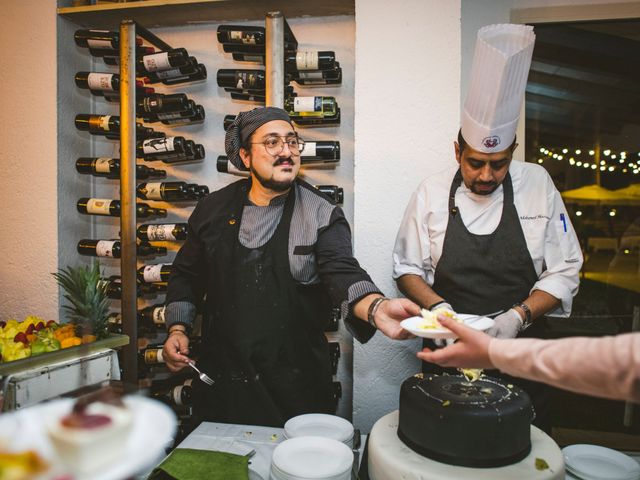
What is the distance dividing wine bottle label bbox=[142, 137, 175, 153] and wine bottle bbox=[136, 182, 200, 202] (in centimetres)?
21

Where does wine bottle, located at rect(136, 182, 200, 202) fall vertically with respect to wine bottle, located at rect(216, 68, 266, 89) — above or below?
below

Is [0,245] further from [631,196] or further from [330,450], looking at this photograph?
[631,196]

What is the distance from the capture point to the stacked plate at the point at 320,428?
1396 mm

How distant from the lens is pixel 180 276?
2182 millimetres

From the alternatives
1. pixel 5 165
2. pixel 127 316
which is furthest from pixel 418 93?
pixel 5 165

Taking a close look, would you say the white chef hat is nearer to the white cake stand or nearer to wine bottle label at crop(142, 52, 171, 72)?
the white cake stand

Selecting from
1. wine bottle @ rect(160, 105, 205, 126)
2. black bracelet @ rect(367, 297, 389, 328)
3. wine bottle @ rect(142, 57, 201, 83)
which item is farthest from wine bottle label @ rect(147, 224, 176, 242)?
black bracelet @ rect(367, 297, 389, 328)

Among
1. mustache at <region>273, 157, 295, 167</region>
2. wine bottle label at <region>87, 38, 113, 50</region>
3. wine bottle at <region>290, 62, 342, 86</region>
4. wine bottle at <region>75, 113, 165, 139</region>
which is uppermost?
wine bottle label at <region>87, 38, 113, 50</region>

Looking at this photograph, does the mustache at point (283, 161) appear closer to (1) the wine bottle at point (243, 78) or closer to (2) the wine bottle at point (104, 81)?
(1) the wine bottle at point (243, 78)

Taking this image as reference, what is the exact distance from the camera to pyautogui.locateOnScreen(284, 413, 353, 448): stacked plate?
4.58ft

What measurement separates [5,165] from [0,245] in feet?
1.76

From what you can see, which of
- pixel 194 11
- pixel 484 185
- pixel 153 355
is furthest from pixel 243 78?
pixel 153 355

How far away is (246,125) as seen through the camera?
213cm

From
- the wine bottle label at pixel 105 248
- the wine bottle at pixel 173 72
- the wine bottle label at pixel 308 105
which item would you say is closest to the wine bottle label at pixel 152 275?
the wine bottle label at pixel 105 248
